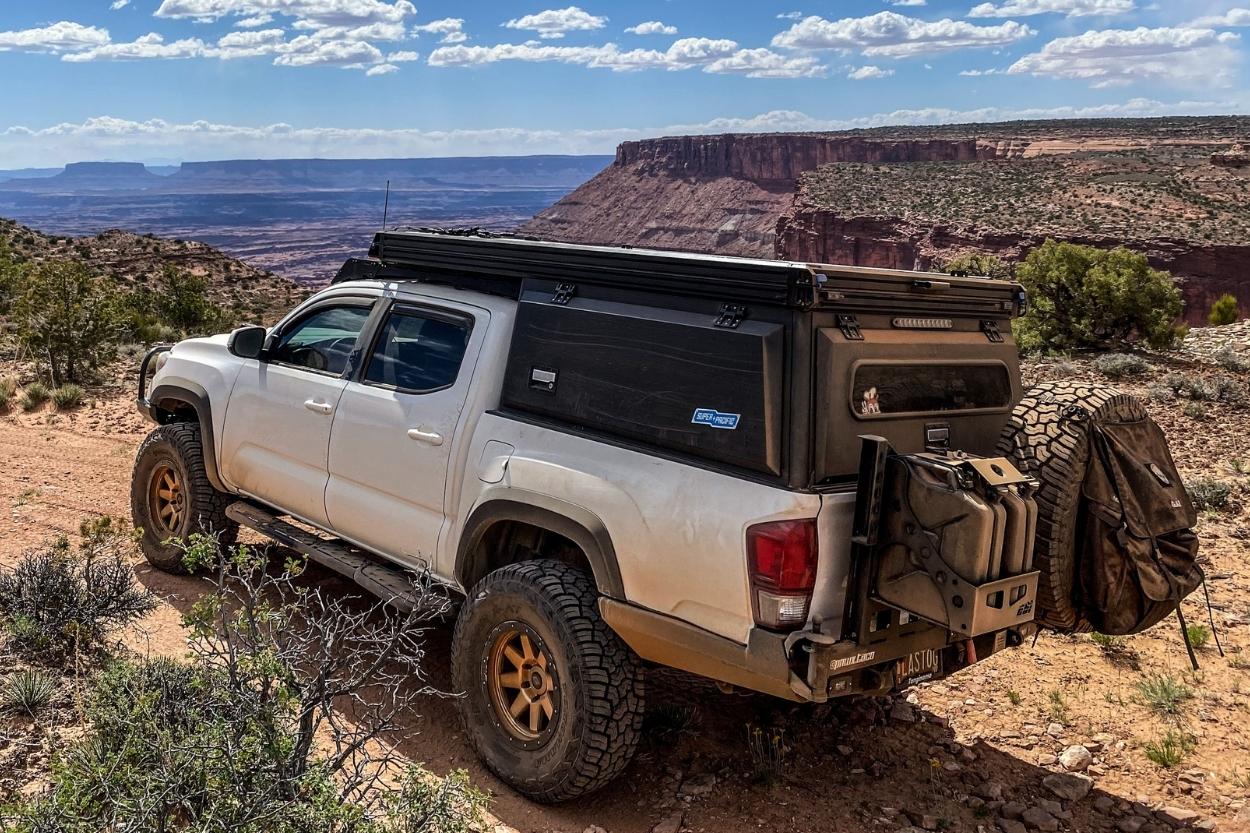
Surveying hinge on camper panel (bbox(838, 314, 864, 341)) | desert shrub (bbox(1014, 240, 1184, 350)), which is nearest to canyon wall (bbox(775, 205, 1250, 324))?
Result: desert shrub (bbox(1014, 240, 1184, 350))

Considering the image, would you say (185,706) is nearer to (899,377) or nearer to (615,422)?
(615,422)


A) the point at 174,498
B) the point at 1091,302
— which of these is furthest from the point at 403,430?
the point at 1091,302

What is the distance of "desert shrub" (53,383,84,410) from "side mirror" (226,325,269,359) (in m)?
6.24

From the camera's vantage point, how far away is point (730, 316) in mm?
3494

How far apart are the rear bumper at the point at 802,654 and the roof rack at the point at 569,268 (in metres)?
1.15

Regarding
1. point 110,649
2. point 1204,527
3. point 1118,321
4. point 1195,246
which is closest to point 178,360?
point 110,649

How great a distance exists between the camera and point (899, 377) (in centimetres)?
369

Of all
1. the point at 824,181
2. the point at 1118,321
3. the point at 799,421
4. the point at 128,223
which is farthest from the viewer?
the point at 128,223

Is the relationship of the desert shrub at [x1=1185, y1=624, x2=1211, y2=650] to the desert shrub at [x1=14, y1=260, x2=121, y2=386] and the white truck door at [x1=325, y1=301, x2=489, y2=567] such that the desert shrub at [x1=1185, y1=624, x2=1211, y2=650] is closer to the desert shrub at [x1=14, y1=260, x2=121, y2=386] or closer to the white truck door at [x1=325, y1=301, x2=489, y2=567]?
the white truck door at [x1=325, y1=301, x2=489, y2=567]

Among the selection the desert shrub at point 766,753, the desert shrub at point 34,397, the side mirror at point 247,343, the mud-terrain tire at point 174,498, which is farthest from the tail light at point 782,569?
the desert shrub at point 34,397

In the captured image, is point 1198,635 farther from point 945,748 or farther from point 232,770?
point 232,770

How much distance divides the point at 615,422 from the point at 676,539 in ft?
1.90

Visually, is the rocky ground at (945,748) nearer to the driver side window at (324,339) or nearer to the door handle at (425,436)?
the door handle at (425,436)

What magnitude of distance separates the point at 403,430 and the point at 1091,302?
18.2m
